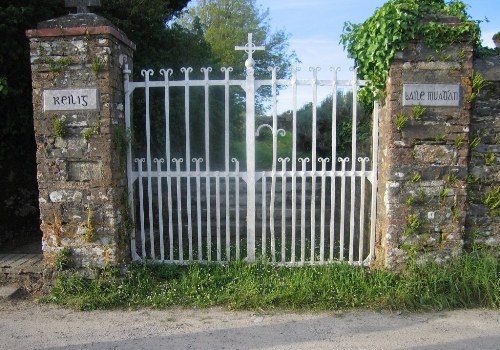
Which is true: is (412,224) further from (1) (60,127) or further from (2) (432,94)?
(1) (60,127)

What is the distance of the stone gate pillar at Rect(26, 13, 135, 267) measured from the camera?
4289 millimetres

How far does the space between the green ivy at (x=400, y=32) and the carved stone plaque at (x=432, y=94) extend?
0.29 metres

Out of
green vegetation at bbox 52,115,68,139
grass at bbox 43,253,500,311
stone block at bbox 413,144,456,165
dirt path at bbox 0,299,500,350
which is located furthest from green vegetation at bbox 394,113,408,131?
green vegetation at bbox 52,115,68,139

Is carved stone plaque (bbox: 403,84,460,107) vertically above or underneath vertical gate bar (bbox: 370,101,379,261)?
above

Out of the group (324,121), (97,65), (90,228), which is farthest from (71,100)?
(324,121)

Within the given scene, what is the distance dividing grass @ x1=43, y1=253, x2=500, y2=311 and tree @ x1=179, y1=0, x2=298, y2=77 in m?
15.9

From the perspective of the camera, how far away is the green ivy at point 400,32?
4.17m

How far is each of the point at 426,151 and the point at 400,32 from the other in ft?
3.95

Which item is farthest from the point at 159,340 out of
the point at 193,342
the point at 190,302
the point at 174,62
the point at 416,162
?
the point at 174,62

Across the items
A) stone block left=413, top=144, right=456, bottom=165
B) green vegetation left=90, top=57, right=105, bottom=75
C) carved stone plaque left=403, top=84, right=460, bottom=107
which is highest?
green vegetation left=90, top=57, right=105, bottom=75

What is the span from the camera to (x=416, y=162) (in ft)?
14.2

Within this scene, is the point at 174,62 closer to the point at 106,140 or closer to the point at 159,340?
the point at 106,140

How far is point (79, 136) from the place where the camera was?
4359mm

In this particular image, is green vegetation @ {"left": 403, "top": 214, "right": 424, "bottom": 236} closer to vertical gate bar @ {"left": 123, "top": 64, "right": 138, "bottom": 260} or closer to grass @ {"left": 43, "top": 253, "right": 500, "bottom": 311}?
grass @ {"left": 43, "top": 253, "right": 500, "bottom": 311}
